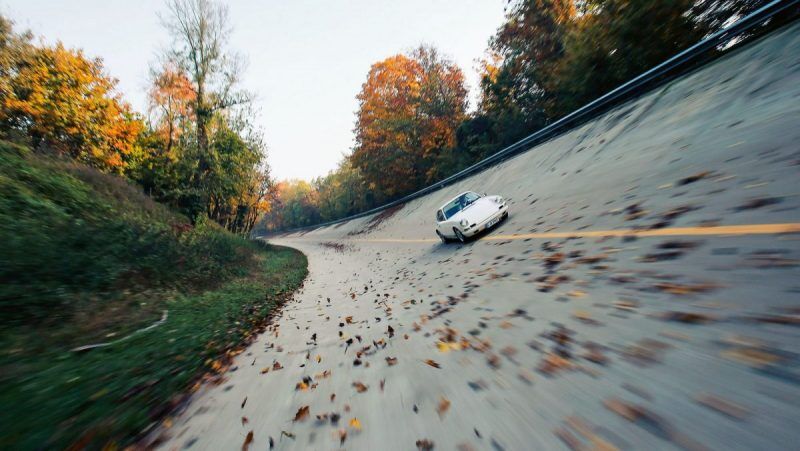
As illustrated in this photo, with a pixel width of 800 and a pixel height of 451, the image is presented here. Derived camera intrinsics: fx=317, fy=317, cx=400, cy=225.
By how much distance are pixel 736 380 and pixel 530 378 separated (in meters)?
1.26

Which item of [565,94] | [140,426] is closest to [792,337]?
[140,426]

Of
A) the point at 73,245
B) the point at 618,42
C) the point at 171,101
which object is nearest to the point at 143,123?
the point at 171,101

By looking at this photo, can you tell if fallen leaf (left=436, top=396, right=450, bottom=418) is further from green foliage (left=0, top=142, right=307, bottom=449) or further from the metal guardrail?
the metal guardrail

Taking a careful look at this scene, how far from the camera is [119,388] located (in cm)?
366

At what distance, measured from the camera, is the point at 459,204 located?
10.6 m

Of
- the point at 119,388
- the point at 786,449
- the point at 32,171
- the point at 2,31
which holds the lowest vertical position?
the point at 786,449

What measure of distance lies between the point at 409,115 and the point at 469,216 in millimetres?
22510

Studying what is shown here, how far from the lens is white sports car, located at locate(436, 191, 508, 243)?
368 inches

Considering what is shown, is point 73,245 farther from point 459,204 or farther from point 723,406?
point 723,406

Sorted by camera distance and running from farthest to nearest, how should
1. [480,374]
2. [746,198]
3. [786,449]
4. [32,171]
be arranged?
[32,171] → [746,198] → [480,374] → [786,449]

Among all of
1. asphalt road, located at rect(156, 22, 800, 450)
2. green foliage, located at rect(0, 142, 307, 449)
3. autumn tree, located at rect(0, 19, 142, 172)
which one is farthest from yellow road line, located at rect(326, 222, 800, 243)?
autumn tree, located at rect(0, 19, 142, 172)

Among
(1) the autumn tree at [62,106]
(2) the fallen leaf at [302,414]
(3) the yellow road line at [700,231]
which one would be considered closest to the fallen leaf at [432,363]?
(2) the fallen leaf at [302,414]

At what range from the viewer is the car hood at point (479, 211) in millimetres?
9367

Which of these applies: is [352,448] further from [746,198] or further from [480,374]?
[746,198]
